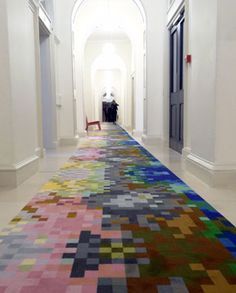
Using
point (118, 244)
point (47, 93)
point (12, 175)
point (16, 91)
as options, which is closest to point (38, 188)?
point (12, 175)

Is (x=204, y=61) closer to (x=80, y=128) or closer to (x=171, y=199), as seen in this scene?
(x=171, y=199)

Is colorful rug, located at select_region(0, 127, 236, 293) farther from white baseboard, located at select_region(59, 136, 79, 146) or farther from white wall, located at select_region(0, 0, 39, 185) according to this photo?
white baseboard, located at select_region(59, 136, 79, 146)

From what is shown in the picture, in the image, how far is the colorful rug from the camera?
1483 millimetres

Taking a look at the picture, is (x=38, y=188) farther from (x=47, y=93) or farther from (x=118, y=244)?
(x=47, y=93)

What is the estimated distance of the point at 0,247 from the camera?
1.88m

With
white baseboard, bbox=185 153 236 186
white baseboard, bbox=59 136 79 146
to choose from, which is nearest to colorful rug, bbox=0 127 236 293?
white baseboard, bbox=185 153 236 186

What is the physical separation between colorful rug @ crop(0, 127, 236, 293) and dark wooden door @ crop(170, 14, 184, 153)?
10.8 feet

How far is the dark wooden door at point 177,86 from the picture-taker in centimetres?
623

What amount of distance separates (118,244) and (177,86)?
5.29m

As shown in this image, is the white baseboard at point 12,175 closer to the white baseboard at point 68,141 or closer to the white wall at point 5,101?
the white wall at point 5,101

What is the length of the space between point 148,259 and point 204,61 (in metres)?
2.63

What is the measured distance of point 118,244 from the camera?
1896mm

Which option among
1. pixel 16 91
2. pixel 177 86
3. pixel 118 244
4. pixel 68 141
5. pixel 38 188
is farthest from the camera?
pixel 68 141

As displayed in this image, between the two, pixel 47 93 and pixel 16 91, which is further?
pixel 47 93
